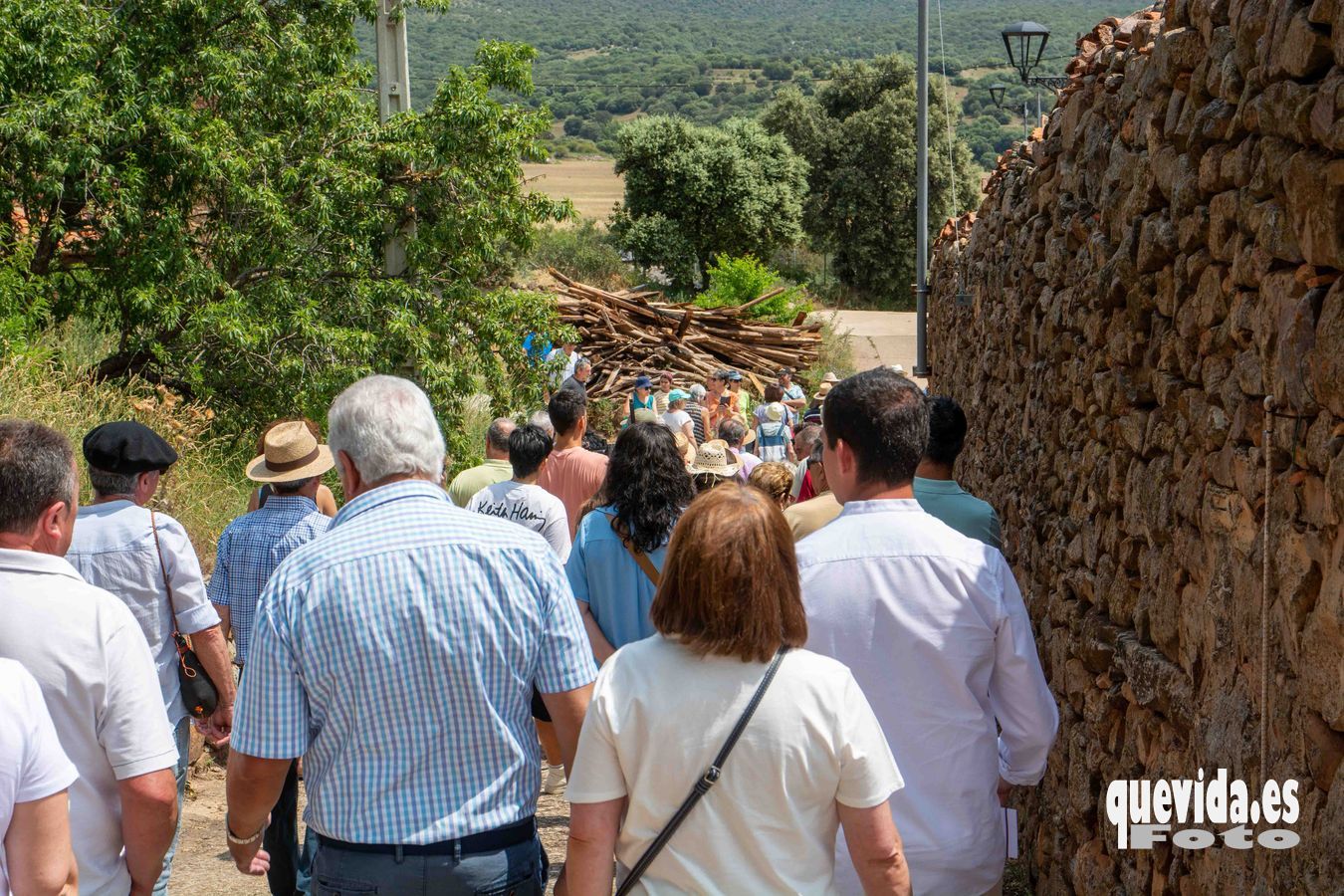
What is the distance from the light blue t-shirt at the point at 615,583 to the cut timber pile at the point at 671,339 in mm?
17127

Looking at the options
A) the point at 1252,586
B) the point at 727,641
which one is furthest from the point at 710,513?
the point at 1252,586

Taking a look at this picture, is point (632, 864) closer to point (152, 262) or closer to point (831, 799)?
point (831, 799)

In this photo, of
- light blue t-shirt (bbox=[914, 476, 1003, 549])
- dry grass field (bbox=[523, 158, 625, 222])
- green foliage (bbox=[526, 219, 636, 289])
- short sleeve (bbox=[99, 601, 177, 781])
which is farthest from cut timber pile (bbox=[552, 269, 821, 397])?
dry grass field (bbox=[523, 158, 625, 222])

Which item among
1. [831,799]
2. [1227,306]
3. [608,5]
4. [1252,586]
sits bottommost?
[831,799]

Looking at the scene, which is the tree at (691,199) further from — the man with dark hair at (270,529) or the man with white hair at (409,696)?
the man with white hair at (409,696)

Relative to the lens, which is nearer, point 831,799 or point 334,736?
point 831,799

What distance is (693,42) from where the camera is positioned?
137 meters

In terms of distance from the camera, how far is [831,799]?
251cm

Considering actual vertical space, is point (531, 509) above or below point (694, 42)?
below

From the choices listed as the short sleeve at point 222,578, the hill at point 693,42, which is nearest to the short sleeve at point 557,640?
the short sleeve at point 222,578

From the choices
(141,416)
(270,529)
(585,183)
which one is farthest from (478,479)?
(585,183)

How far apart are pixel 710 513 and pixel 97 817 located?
164 centimetres

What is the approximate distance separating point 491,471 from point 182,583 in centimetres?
267

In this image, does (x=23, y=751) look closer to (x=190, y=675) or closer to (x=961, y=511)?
(x=190, y=675)
